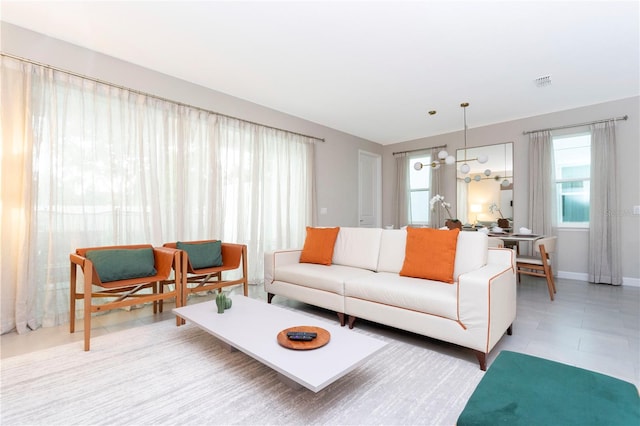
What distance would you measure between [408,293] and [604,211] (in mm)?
4065

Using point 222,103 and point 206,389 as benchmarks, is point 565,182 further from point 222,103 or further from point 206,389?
point 206,389

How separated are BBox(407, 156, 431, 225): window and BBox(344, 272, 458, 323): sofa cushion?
3.88 metres

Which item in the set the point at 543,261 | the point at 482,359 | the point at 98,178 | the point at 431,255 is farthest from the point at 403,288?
the point at 98,178

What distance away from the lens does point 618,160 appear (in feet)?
14.2

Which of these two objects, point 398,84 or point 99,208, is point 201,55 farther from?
point 398,84

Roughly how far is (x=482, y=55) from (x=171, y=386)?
3.91 metres

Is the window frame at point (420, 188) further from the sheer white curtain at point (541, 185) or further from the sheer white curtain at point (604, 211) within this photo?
the sheer white curtain at point (604, 211)

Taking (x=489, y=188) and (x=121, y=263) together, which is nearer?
(x=121, y=263)

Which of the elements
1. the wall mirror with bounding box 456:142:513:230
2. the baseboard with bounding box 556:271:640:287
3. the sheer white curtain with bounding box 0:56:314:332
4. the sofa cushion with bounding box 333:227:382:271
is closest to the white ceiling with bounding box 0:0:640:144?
the sheer white curtain with bounding box 0:56:314:332

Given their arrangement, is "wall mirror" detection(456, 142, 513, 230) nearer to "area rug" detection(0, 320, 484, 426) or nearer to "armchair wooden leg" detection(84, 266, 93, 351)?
"area rug" detection(0, 320, 484, 426)

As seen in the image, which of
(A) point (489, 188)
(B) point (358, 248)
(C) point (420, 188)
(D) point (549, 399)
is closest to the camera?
(D) point (549, 399)

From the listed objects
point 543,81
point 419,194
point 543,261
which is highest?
point 543,81

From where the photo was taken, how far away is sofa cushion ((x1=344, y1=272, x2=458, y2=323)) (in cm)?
212

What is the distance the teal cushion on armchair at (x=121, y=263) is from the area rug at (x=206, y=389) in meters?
0.59
